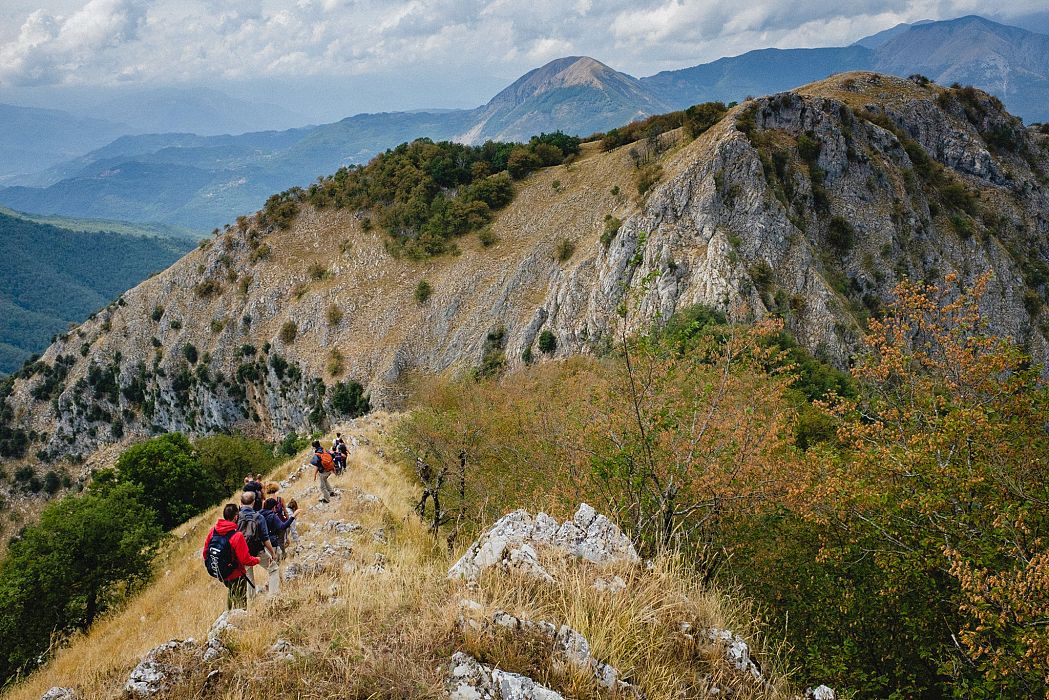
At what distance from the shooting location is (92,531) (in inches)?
712

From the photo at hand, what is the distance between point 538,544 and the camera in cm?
625

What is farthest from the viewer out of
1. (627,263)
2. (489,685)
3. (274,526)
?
Answer: (627,263)

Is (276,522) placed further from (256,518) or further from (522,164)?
(522,164)

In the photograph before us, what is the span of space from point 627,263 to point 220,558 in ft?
124

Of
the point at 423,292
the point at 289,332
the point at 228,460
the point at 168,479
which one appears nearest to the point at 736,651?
the point at 168,479

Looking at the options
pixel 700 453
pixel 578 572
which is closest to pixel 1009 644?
pixel 700 453

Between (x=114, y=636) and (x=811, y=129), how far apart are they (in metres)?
58.4

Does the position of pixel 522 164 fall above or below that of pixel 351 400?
above

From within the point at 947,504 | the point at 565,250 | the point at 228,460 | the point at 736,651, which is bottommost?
the point at 228,460

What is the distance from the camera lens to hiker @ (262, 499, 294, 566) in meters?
10.4

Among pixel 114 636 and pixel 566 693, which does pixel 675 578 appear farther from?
pixel 114 636

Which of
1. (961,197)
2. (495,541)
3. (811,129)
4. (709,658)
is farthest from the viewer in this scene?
(961,197)

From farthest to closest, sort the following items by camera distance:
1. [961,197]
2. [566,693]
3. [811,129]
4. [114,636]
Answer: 1. [961,197]
2. [811,129]
3. [114,636]
4. [566,693]

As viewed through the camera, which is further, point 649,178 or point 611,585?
point 649,178
